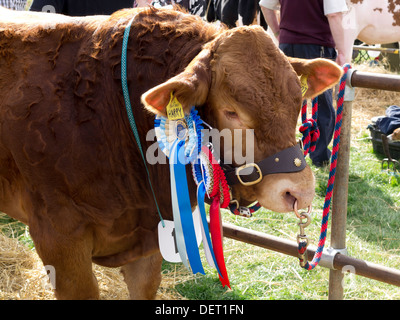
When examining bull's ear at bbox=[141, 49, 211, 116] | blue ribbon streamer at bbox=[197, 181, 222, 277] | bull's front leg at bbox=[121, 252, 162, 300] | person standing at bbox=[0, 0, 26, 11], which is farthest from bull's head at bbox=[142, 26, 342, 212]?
person standing at bbox=[0, 0, 26, 11]

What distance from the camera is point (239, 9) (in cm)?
685

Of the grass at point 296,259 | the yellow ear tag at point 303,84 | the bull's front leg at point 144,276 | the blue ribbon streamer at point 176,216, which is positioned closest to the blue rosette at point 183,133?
the blue ribbon streamer at point 176,216

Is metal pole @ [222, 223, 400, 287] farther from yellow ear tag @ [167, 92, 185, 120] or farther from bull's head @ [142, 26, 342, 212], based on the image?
yellow ear tag @ [167, 92, 185, 120]

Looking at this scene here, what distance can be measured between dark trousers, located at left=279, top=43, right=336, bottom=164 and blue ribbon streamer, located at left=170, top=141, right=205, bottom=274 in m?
3.21

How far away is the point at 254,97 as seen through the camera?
197 centimetres

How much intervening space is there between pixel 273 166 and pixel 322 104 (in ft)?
12.2

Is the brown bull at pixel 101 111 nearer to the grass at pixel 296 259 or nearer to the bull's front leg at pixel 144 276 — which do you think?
the bull's front leg at pixel 144 276

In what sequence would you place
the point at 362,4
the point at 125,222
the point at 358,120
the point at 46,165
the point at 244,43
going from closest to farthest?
the point at 244,43 < the point at 46,165 < the point at 125,222 < the point at 362,4 < the point at 358,120

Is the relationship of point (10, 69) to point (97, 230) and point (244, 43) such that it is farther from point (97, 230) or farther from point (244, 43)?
point (244, 43)

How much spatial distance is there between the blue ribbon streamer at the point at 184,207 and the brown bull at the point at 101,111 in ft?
0.54

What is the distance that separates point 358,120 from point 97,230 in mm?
6104

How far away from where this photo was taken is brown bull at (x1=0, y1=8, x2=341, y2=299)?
6.66 feet

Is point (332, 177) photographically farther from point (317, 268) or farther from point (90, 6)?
point (90, 6)
